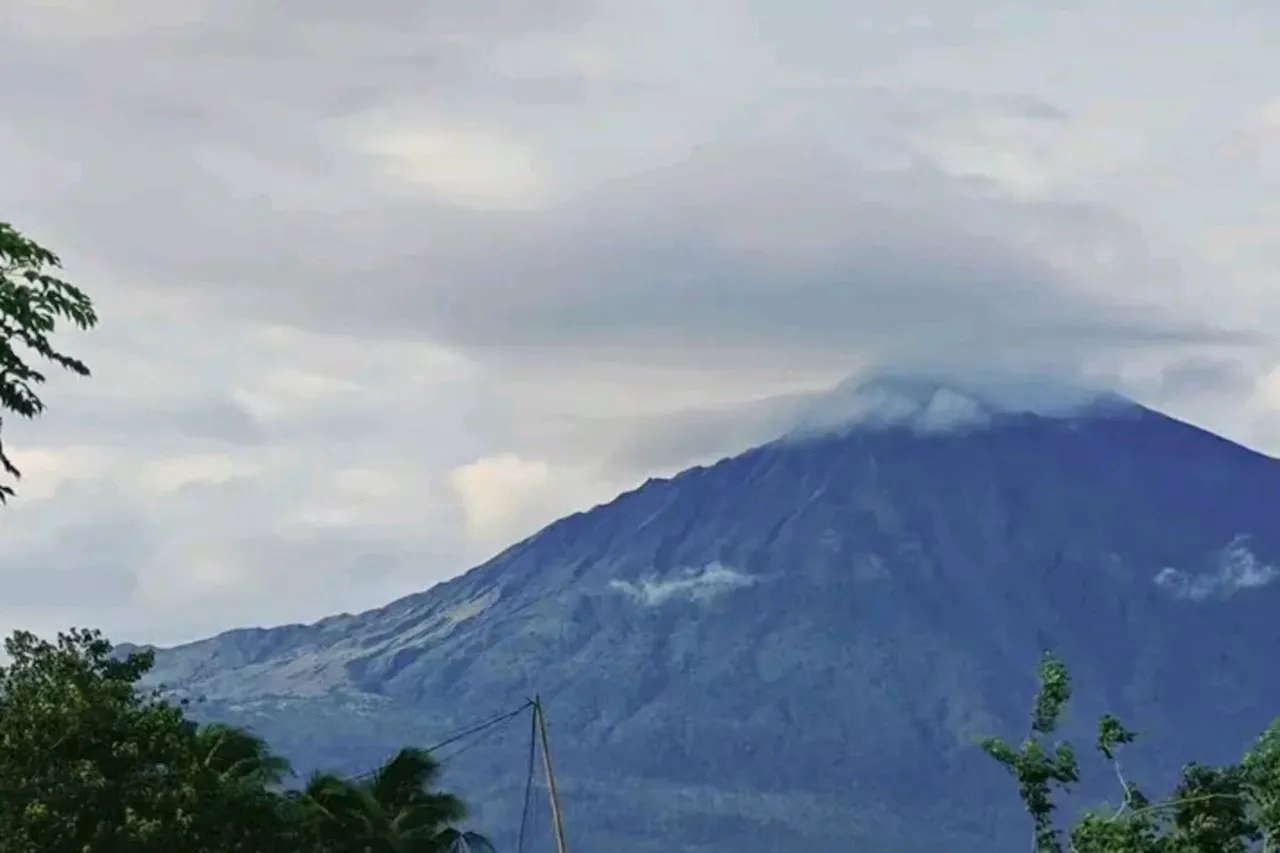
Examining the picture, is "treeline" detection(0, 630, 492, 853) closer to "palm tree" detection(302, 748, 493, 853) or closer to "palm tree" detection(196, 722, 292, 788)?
"palm tree" detection(196, 722, 292, 788)

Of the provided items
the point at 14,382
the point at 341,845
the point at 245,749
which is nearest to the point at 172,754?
the point at 245,749

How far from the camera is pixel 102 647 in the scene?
3312 centimetres

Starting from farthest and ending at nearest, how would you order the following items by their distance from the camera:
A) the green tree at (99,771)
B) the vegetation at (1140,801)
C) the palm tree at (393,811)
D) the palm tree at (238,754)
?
1. the palm tree at (393,811)
2. the palm tree at (238,754)
3. the green tree at (99,771)
4. the vegetation at (1140,801)

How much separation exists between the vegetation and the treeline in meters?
12.8

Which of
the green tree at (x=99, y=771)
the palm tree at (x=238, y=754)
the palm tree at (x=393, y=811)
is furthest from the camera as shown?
the palm tree at (x=393, y=811)

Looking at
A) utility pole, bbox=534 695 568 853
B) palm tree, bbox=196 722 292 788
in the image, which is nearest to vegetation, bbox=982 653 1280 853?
utility pole, bbox=534 695 568 853

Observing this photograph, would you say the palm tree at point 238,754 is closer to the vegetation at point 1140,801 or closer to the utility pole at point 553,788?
the utility pole at point 553,788

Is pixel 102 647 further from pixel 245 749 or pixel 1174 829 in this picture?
pixel 1174 829

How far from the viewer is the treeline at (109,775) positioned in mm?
29172

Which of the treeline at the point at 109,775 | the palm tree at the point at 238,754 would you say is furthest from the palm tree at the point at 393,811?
the treeline at the point at 109,775

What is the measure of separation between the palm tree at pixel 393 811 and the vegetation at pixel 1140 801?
21.5 metres

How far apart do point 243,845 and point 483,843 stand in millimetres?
18030

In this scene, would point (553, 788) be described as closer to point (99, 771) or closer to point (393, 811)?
point (393, 811)

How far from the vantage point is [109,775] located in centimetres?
3077
